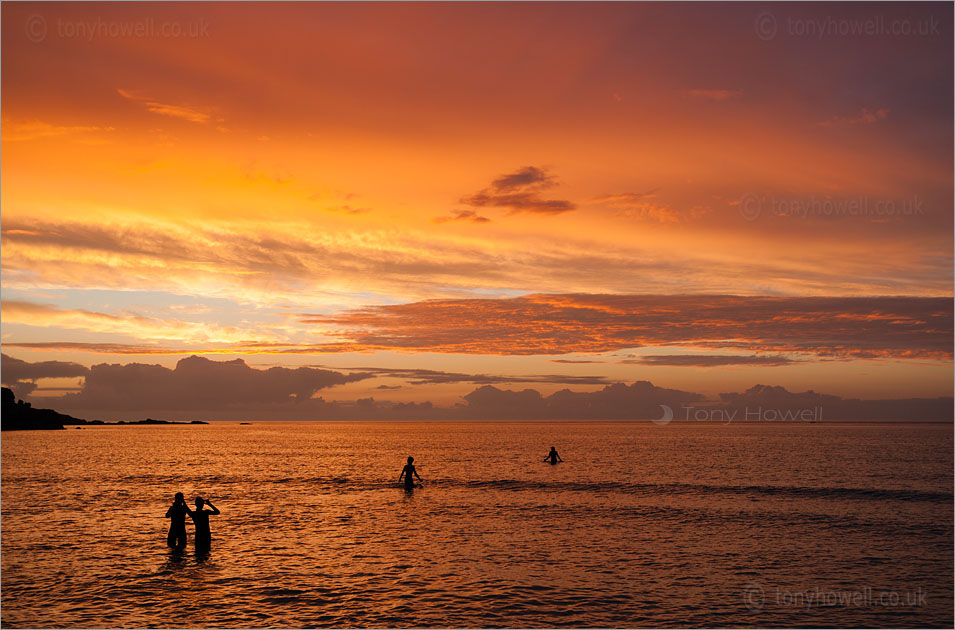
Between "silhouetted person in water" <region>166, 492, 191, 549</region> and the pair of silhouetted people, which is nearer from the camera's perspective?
the pair of silhouetted people

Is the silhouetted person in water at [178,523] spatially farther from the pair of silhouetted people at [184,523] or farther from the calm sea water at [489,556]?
the calm sea water at [489,556]

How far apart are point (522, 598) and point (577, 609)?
2262mm

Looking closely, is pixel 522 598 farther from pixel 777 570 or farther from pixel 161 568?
pixel 161 568

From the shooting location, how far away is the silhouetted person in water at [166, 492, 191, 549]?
30.5 m

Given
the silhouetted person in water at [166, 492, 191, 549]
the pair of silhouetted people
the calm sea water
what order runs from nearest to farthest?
the calm sea water
the pair of silhouetted people
the silhouetted person in water at [166, 492, 191, 549]

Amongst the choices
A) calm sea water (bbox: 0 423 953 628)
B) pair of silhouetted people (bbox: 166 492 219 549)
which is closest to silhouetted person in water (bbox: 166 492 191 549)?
pair of silhouetted people (bbox: 166 492 219 549)

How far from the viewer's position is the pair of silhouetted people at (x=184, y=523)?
1184 inches

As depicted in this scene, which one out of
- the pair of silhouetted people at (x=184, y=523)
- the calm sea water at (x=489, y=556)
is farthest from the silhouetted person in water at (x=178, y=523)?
the calm sea water at (x=489, y=556)

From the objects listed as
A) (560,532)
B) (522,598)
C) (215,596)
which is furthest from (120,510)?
(522,598)

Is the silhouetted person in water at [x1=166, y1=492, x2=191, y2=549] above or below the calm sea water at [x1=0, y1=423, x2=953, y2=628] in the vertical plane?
above

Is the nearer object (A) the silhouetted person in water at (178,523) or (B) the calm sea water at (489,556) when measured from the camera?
(B) the calm sea water at (489,556)

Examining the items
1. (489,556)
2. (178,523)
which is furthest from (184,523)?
(489,556)

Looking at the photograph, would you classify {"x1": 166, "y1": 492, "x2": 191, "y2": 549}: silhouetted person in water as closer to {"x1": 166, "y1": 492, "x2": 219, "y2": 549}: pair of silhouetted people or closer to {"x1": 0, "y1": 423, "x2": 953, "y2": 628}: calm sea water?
{"x1": 166, "y1": 492, "x2": 219, "y2": 549}: pair of silhouetted people

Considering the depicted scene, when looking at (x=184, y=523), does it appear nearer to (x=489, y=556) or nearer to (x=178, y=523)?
(x=178, y=523)
